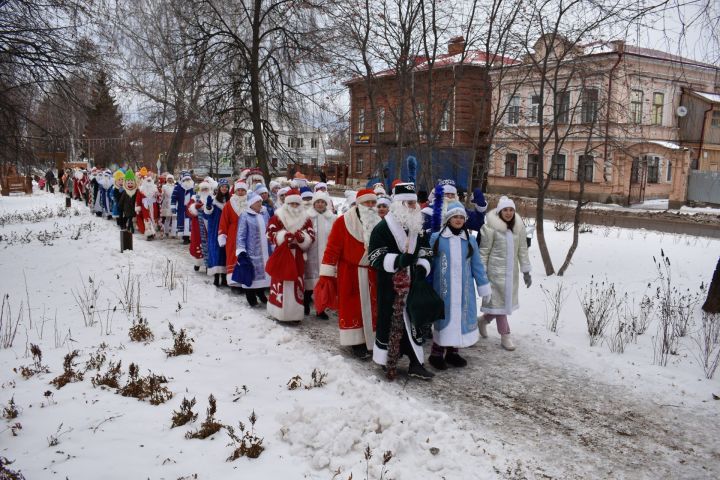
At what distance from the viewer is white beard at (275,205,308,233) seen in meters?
7.86

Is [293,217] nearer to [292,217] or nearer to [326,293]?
[292,217]

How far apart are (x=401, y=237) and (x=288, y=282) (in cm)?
269

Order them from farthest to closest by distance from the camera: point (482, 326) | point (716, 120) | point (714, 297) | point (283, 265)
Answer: point (716, 120) < point (283, 265) < point (714, 297) < point (482, 326)

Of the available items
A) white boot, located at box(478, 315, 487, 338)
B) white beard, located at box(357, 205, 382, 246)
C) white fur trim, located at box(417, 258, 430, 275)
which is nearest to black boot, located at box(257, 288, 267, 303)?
white beard, located at box(357, 205, 382, 246)

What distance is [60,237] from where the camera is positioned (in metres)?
15.3

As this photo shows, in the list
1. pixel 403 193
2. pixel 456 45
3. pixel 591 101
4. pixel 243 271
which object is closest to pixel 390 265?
pixel 403 193

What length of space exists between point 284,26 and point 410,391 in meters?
12.7

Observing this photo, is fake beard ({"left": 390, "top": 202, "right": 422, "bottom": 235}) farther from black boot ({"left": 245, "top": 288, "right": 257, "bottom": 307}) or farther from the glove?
black boot ({"left": 245, "top": 288, "right": 257, "bottom": 307})

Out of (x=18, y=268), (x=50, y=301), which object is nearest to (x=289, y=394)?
(x=50, y=301)

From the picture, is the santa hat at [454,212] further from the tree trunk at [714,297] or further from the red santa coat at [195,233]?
the red santa coat at [195,233]

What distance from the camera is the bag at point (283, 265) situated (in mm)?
7574

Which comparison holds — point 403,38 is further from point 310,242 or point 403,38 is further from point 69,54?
point 69,54

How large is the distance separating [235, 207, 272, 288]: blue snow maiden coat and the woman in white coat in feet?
11.9

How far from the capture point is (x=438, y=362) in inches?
233
